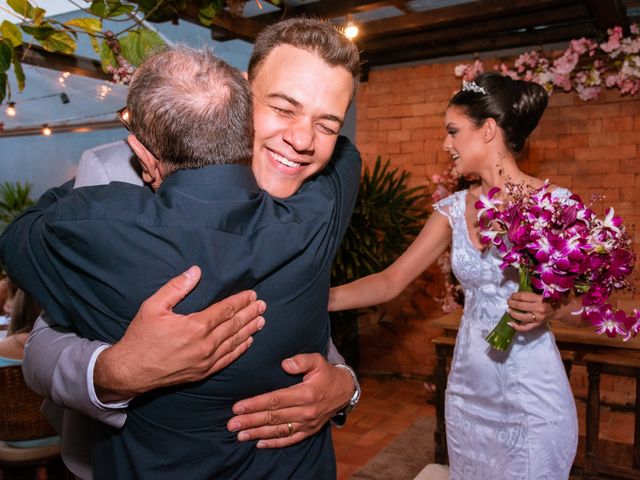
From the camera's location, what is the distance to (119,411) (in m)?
1.19

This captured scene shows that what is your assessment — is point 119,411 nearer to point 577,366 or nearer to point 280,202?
point 280,202

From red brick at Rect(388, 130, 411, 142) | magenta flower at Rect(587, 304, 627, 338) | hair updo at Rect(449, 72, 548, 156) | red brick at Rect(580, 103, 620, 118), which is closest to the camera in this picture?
magenta flower at Rect(587, 304, 627, 338)

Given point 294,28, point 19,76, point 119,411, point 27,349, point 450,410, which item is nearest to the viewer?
point 119,411

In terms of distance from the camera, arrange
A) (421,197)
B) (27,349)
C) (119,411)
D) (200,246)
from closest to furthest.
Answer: (200,246), (119,411), (27,349), (421,197)

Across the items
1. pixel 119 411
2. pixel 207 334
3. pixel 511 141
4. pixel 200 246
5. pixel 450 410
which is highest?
pixel 511 141

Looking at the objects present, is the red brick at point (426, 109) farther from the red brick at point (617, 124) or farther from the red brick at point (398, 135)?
the red brick at point (617, 124)

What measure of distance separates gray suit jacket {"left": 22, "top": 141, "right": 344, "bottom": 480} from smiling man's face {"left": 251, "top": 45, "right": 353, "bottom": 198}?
361 mm

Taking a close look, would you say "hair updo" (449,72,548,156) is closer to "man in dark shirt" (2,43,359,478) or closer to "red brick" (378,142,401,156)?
"man in dark shirt" (2,43,359,478)

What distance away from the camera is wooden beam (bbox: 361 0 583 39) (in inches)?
200

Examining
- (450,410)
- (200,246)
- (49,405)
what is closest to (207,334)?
(200,246)

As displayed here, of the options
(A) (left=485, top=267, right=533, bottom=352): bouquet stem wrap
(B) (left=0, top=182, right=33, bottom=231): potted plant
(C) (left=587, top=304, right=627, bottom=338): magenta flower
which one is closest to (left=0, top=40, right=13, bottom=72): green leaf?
(A) (left=485, top=267, right=533, bottom=352): bouquet stem wrap

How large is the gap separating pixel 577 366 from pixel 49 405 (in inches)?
215

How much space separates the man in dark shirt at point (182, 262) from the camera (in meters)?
1.07

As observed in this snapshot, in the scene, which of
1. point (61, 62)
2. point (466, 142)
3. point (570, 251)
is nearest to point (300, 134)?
point (570, 251)
